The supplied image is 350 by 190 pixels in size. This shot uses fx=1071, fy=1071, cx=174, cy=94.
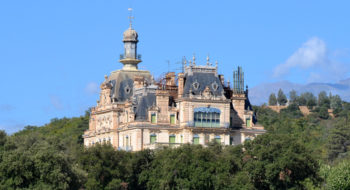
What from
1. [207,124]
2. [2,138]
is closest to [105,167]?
[2,138]

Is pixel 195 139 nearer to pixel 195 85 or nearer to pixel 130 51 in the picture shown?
pixel 195 85

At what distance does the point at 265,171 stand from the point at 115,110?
2710cm

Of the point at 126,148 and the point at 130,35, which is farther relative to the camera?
the point at 130,35

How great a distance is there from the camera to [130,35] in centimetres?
15462

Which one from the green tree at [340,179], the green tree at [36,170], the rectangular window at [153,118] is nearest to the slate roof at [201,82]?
the rectangular window at [153,118]

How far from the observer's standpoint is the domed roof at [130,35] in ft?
506

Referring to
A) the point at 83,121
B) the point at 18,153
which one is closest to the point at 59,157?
the point at 18,153

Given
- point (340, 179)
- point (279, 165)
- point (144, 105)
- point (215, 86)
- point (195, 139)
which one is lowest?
point (340, 179)

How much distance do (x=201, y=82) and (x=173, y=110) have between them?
549 cm

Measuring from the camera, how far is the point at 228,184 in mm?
123875

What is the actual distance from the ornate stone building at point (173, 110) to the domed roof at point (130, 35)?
517cm

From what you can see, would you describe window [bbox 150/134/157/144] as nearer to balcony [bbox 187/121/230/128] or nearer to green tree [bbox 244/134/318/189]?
balcony [bbox 187/121/230/128]

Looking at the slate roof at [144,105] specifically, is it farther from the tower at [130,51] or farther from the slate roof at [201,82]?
the tower at [130,51]

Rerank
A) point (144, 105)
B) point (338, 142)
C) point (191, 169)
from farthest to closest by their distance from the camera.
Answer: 1. point (338, 142)
2. point (144, 105)
3. point (191, 169)
